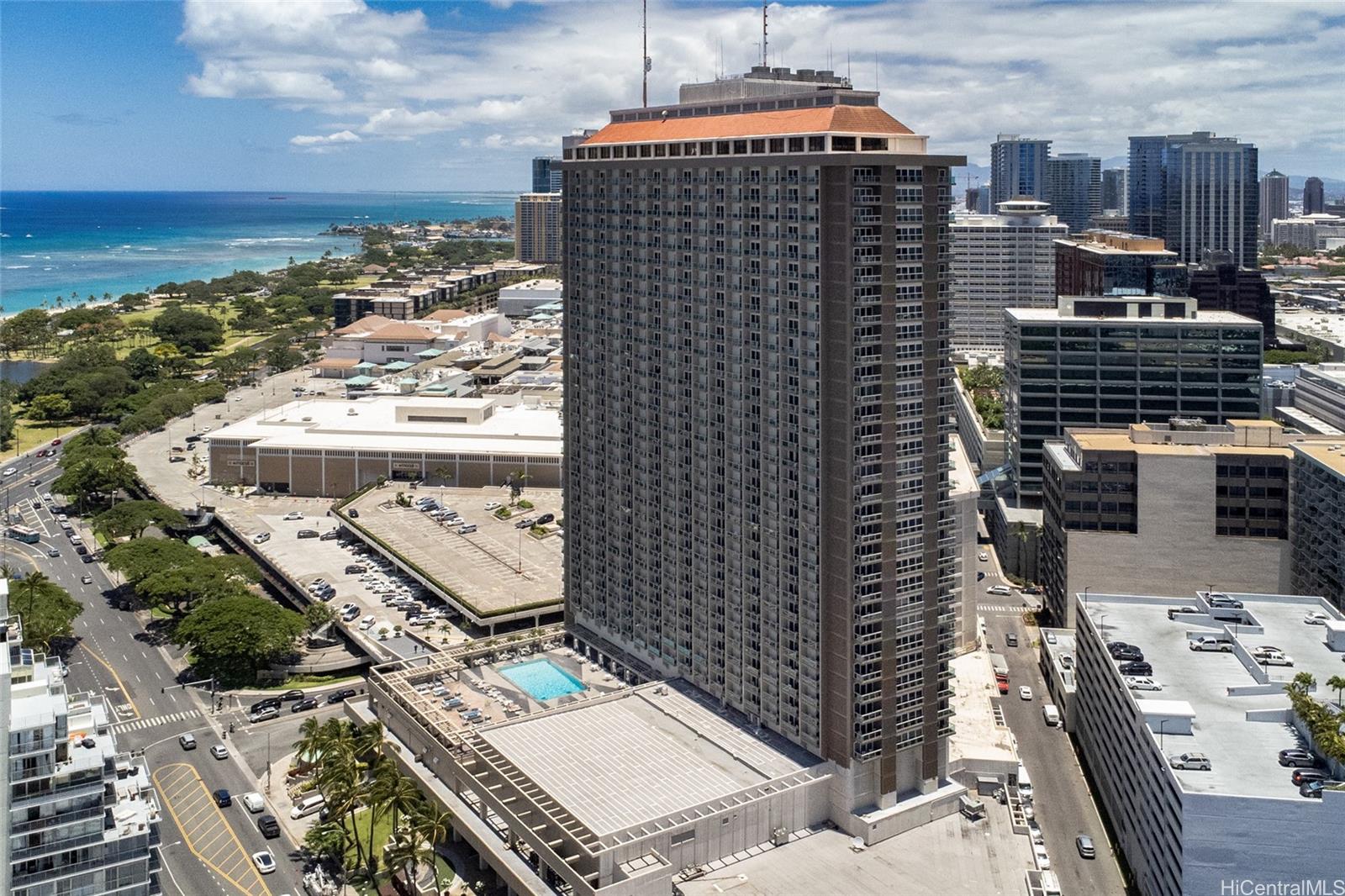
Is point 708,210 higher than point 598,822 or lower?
higher

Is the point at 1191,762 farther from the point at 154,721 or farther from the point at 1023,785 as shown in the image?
the point at 154,721

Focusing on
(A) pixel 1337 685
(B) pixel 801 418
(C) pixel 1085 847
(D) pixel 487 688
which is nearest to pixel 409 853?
(D) pixel 487 688

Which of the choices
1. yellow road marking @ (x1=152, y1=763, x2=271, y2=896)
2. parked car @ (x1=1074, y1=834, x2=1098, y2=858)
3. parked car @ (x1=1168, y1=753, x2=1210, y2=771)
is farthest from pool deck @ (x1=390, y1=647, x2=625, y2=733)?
parked car @ (x1=1168, y1=753, x2=1210, y2=771)

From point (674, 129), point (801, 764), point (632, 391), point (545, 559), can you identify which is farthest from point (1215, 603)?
point (545, 559)

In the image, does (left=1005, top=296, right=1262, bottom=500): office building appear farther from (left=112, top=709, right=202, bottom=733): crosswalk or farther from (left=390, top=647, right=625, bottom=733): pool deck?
(left=112, top=709, right=202, bottom=733): crosswalk

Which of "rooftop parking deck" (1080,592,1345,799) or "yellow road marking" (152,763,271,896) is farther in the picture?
"yellow road marking" (152,763,271,896)

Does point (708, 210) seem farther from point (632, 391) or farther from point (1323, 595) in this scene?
point (1323, 595)
